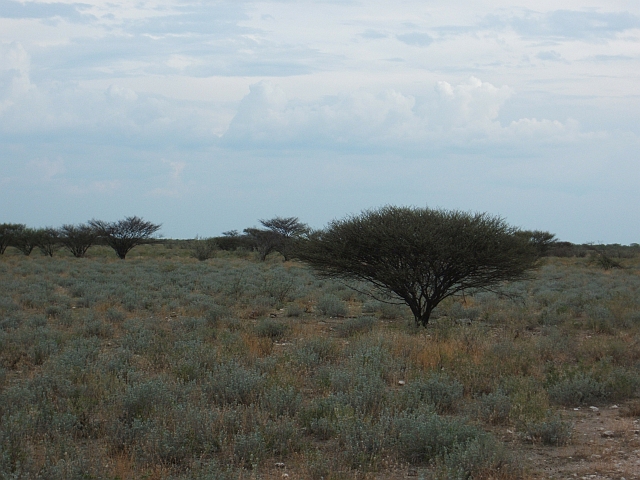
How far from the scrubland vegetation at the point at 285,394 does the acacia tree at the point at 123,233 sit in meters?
29.6

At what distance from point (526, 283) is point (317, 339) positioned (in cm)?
1714

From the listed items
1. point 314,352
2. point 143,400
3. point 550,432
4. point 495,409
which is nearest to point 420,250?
point 314,352

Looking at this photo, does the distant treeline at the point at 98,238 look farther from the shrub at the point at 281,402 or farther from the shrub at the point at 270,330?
the shrub at the point at 281,402

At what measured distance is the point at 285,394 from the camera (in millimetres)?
7277

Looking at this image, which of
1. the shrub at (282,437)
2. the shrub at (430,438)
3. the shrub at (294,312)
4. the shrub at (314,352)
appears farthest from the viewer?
the shrub at (294,312)

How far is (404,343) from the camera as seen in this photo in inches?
427

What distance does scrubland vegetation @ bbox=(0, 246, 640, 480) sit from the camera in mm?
5652

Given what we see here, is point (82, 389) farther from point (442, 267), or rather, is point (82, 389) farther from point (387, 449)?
point (442, 267)

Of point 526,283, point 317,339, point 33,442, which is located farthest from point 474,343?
point 526,283

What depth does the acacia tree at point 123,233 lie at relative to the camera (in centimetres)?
4394

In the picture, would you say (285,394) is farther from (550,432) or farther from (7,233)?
(7,233)

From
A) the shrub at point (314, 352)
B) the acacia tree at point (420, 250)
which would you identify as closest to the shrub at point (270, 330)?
the shrub at point (314, 352)

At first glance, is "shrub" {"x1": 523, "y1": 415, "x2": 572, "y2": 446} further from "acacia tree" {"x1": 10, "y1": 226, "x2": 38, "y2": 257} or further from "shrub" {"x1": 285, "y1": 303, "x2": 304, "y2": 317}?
"acacia tree" {"x1": 10, "y1": 226, "x2": 38, "y2": 257}

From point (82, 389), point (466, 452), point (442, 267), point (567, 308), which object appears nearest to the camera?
point (466, 452)
